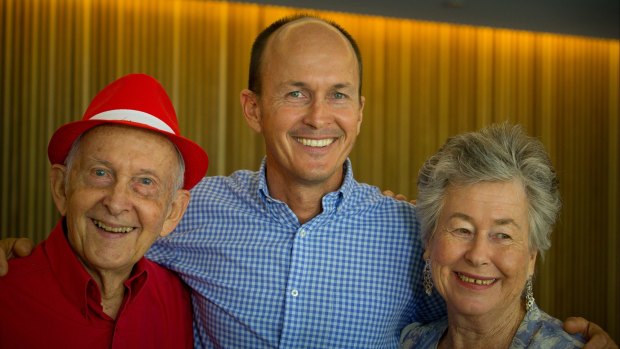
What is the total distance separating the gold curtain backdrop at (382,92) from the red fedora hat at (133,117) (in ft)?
13.9

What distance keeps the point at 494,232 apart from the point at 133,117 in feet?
3.49

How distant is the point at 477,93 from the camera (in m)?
7.10

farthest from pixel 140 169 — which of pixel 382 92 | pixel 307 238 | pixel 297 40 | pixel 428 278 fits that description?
pixel 382 92

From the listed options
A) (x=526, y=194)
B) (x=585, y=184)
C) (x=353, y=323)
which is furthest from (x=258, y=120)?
(x=585, y=184)

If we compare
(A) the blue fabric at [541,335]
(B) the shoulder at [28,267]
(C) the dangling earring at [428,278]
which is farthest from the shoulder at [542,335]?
(B) the shoulder at [28,267]

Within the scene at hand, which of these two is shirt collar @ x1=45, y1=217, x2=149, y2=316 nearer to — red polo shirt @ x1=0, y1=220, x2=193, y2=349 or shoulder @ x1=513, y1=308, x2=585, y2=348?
red polo shirt @ x1=0, y1=220, x2=193, y2=349

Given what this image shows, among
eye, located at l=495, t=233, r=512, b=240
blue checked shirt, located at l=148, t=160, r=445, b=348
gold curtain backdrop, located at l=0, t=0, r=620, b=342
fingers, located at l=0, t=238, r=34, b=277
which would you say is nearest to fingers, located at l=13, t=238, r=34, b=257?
fingers, located at l=0, t=238, r=34, b=277

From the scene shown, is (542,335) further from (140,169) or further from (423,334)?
(140,169)

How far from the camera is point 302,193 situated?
7.60 feet

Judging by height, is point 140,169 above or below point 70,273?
above

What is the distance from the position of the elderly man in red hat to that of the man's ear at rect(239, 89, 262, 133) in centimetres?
44

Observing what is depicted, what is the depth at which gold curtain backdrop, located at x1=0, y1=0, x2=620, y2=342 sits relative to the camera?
19.4 feet

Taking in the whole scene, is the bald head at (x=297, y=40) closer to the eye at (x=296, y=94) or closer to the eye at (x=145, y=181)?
the eye at (x=296, y=94)

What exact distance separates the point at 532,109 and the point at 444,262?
222 inches
